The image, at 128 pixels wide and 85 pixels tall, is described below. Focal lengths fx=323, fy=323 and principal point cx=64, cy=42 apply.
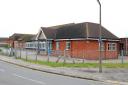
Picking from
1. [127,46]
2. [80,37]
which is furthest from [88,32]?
[127,46]

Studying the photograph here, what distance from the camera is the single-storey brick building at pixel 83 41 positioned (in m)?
46.1

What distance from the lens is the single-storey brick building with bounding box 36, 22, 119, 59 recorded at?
151 feet

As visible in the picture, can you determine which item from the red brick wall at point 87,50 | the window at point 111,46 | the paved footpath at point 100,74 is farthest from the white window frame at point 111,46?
the paved footpath at point 100,74

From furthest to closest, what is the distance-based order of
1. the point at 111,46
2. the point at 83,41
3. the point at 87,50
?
the point at 111,46 → the point at 83,41 → the point at 87,50

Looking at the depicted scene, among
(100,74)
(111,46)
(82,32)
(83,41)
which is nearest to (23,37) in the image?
(82,32)

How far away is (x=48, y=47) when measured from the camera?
5556 cm

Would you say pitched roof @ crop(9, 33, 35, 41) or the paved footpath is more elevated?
pitched roof @ crop(9, 33, 35, 41)

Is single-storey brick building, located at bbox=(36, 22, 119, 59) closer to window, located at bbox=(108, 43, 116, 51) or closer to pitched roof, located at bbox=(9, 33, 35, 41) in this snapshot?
window, located at bbox=(108, 43, 116, 51)

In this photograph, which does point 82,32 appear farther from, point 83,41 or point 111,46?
point 111,46

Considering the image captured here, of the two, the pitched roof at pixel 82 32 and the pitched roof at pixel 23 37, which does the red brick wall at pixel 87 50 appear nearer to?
the pitched roof at pixel 82 32

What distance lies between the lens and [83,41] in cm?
4672

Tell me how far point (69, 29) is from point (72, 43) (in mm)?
4625

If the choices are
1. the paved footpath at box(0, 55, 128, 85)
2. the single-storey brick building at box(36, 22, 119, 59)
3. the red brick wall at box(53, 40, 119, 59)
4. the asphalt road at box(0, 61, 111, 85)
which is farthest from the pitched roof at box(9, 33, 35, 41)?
the asphalt road at box(0, 61, 111, 85)

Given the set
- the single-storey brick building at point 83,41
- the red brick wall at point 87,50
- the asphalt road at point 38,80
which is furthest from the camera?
the single-storey brick building at point 83,41
